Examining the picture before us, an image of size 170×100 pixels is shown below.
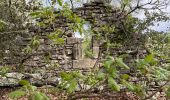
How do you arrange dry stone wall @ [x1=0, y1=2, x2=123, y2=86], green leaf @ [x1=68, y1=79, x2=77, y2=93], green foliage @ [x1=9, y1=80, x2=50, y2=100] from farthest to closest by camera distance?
dry stone wall @ [x1=0, y1=2, x2=123, y2=86]
green leaf @ [x1=68, y1=79, x2=77, y2=93]
green foliage @ [x1=9, y1=80, x2=50, y2=100]

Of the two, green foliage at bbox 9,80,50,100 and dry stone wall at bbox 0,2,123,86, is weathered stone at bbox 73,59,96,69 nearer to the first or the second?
dry stone wall at bbox 0,2,123,86

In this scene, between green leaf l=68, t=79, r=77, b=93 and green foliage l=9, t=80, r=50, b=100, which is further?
green leaf l=68, t=79, r=77, b=93

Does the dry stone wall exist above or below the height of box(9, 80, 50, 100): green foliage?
below

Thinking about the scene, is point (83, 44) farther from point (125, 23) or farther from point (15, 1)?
point (15, 1)

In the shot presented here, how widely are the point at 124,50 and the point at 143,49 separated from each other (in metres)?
0.55

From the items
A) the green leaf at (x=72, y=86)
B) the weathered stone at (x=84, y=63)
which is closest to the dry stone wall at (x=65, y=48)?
the weathered stone at (x=84, y=63)

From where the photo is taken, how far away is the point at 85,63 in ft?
35.7

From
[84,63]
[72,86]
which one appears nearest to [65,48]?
[84,63]

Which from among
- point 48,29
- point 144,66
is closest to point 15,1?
point 48,29

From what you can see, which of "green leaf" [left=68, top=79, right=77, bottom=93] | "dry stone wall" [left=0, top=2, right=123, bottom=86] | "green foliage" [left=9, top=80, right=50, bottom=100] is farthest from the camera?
"dry stone wall" [left=0, top=2, right=123, bottom=86]

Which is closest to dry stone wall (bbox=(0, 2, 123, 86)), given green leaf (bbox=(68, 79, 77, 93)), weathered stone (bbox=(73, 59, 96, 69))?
weathered stone (bbox=(73, 59, 96, 69))

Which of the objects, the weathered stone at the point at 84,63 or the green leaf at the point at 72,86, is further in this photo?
the weathered stone at the point at 84,63

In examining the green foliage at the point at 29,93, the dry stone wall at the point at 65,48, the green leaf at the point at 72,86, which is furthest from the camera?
the dry stone wall at the point at 65,48

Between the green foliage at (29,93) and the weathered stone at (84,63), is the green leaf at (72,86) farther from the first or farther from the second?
the weathered stone at (84,63)
